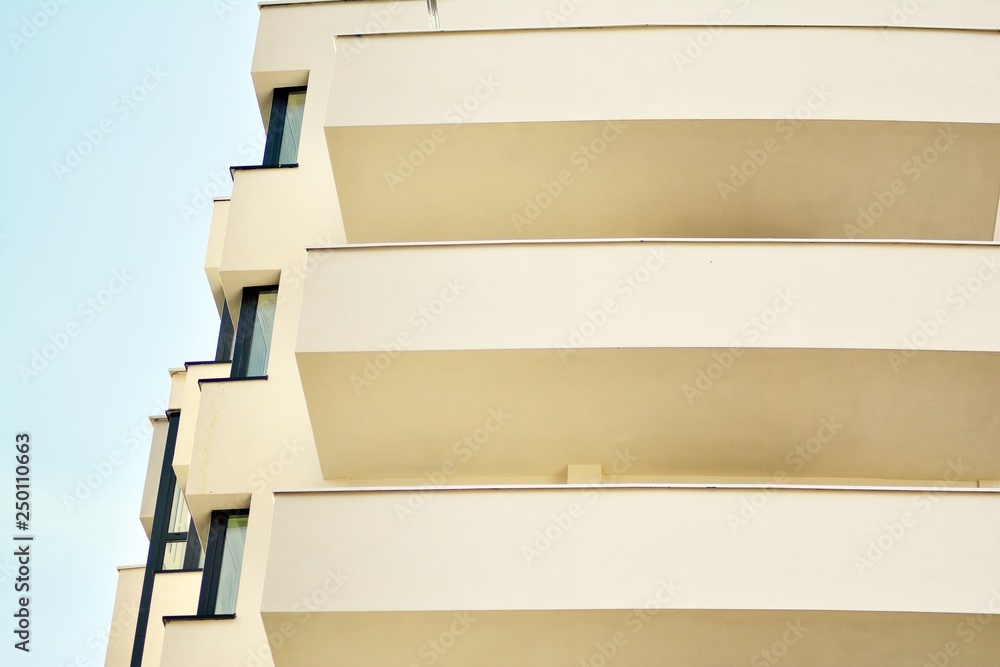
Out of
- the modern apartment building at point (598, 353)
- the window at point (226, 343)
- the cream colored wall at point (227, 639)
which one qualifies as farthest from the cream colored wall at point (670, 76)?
the cream colored wall at point (227, 639)

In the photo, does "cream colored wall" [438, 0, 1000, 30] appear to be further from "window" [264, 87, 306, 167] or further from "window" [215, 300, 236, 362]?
"window" [215, 300, 236, 362]

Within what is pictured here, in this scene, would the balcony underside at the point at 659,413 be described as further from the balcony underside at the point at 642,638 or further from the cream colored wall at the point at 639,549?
the balcony underside at the point at 642,638

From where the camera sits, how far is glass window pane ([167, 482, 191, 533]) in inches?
456

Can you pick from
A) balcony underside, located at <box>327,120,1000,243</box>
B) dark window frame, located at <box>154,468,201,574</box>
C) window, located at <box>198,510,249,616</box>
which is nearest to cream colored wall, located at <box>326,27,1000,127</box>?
balcony underside, located at <box>327,120,1000,243</box>

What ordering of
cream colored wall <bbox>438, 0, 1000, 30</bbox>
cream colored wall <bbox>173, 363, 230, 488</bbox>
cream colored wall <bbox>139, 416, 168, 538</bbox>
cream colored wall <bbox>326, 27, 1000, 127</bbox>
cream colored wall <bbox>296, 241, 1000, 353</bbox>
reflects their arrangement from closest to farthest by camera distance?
cream colored wall <bbox>296, 241, 1000, 353</bbox>, cream colored wall <bbox>326, 27, 1000, 127</bbox>, cream colored wall <bbox>173, 363, 230, 488</bbox>, cream colored wall <bbox>438, 0, 1000, 30</bbox>, cream colored wall <bbox>139, 416, 168, 538</bbox>

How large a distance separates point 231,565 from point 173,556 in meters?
1.99

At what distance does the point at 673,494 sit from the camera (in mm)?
8102

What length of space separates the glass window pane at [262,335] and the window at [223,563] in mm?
1458

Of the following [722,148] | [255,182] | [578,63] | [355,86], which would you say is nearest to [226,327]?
[255,182]

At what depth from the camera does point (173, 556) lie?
11.4 meters

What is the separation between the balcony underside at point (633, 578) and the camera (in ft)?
25.2

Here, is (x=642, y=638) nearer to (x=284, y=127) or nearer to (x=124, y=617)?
(x=124, y=617)

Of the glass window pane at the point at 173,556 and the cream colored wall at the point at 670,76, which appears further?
the glass window pane at the point at 173,556

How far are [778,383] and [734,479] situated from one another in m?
1.07
